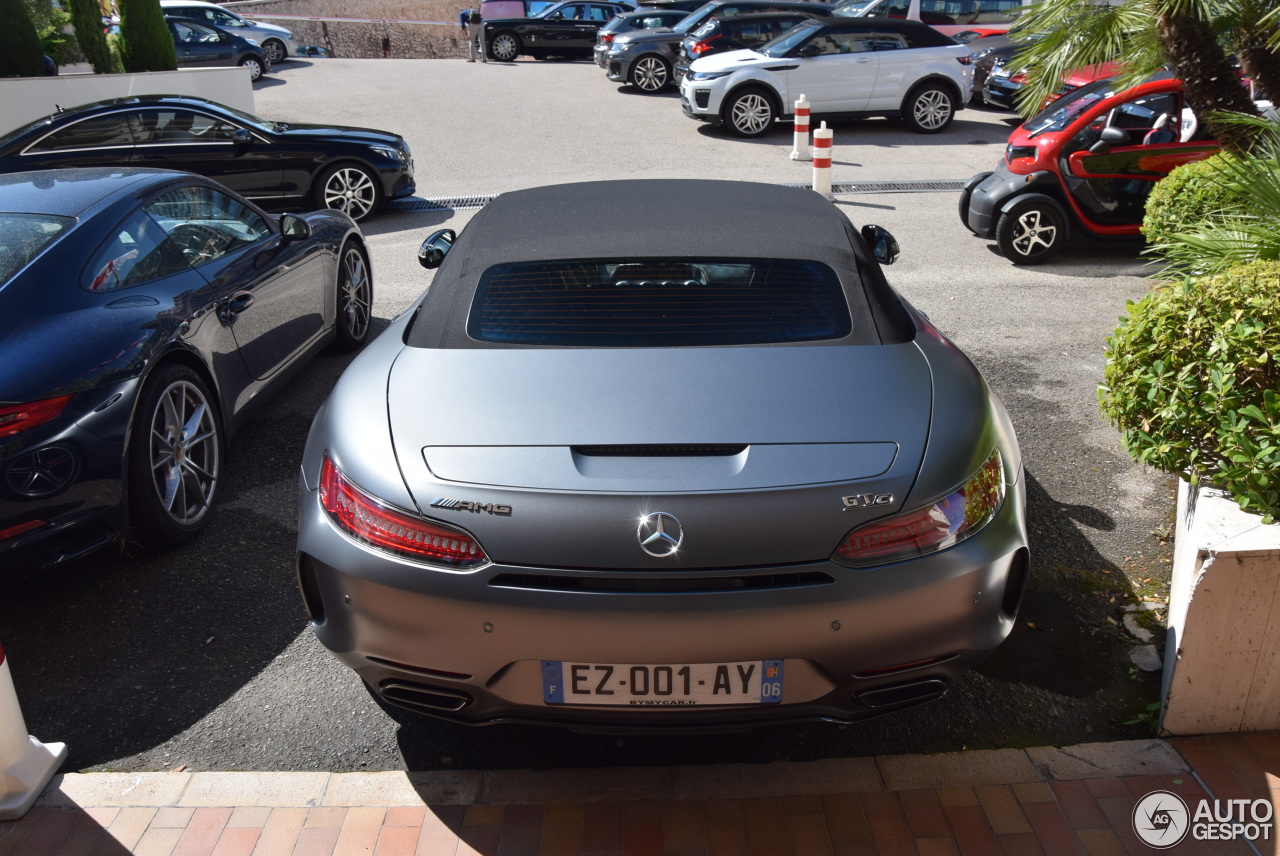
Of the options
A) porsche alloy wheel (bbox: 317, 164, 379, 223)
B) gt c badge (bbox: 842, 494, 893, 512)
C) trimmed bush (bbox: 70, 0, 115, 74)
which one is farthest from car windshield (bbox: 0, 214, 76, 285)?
trimmed bush (bbox: 70, 0, 115, 74)

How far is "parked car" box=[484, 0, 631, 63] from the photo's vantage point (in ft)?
85.6

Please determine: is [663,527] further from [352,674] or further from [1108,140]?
[1108,140]

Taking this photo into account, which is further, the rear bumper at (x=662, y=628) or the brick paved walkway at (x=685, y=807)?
the brick paved walkway at (x=685, y=807)

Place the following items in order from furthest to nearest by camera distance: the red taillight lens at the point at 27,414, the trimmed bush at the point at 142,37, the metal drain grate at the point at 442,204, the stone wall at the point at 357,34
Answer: the stone wall at the point at 357,34 → the trimmed bush at the point at 142,37 → the metal drain grate at the point at 442,204 → the red taillight lens at the point at 27,414

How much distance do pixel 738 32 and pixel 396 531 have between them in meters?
16.2

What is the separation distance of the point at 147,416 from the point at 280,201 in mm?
7303

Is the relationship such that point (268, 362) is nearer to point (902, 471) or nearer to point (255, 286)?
point (255, 286)

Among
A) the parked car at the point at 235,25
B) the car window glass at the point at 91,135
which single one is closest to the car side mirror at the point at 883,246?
the car window glass at the point at 91,135

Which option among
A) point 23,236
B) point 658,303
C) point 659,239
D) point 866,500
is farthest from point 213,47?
point 866,500

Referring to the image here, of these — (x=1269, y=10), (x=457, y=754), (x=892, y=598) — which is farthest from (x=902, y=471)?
(x=1269, y=10)

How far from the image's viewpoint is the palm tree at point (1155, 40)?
7.04m

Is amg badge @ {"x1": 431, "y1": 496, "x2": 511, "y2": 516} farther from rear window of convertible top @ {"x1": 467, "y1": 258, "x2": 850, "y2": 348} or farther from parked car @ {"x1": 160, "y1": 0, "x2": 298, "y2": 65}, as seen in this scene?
parked car @ {"x1": 160, "y1": 0, "x2": 298, "y2": 65}

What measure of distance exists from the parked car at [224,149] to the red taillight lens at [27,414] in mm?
7479

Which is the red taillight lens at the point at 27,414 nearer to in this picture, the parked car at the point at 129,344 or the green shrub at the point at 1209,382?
the parked car at the point at 129,344
